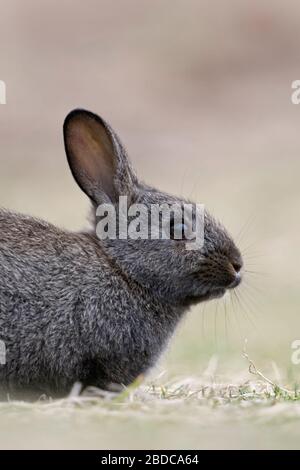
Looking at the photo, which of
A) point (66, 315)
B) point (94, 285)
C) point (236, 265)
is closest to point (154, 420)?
point (66, 315)

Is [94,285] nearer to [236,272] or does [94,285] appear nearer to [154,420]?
[236,272]

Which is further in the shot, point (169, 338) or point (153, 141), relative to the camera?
point (153, 141)

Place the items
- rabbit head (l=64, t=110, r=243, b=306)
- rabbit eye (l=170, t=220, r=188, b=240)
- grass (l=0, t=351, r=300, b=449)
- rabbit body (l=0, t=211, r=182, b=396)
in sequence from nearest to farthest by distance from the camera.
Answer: grass (l=0, t=351, r=300, b=449), rabbit body (l=0, t=211, r=182, b=396), rabbit head (l=64, t=110, r=243, b=306), rabbit eye (l=170, t=220, r=188, b=240)

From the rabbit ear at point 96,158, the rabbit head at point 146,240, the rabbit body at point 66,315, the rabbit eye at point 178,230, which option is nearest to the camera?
the rabbit body at point 66,315

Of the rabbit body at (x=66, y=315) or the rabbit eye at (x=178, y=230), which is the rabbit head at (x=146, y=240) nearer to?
the rabbit eye at (x=178, y=230)

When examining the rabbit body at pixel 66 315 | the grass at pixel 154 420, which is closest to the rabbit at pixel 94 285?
the rabbit body at pixel 66 315

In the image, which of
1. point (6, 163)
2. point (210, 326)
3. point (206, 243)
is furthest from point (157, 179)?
point (206, 243)

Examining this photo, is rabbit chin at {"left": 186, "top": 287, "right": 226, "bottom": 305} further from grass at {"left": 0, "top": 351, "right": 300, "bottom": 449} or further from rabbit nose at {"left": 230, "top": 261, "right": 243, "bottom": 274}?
grass at {"left": 0, "top": 351, "right": 300, "bottom": 449}

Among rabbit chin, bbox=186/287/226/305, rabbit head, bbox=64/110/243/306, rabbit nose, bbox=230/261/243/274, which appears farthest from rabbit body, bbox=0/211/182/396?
rabbit nose, bbox=230/261/243/274
